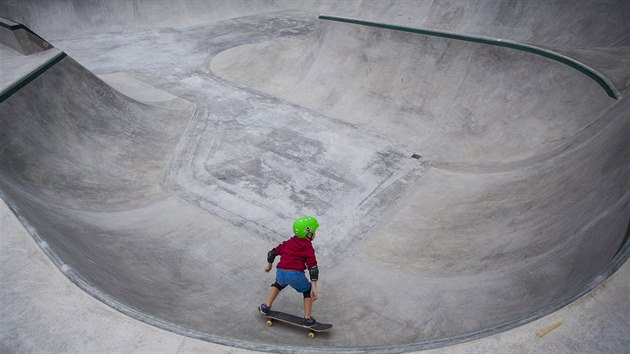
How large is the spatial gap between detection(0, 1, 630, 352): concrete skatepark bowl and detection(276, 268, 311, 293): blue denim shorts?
2.15ft

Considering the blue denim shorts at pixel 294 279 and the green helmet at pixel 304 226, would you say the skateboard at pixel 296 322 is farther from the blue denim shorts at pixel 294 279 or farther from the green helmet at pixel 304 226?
the green helmet at pixel 304 226

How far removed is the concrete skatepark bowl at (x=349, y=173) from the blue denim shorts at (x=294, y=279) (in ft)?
2.15

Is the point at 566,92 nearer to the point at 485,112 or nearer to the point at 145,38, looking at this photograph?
the point at 485,112

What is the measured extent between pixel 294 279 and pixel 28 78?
760 centimetres

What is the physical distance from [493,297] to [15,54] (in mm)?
11347

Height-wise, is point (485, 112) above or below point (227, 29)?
above

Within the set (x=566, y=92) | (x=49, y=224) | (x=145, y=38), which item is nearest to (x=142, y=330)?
(x=49, y=224)

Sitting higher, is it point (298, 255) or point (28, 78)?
point (298, 255)

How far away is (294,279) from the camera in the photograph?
451 cm

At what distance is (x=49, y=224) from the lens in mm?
5531

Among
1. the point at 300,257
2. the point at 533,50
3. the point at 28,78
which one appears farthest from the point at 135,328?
the point at 533,50

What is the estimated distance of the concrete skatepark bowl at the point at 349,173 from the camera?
17.4ft

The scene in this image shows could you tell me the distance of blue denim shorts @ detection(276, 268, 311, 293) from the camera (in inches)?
177

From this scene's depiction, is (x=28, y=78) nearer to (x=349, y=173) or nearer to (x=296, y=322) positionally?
(x=349, y=173)
